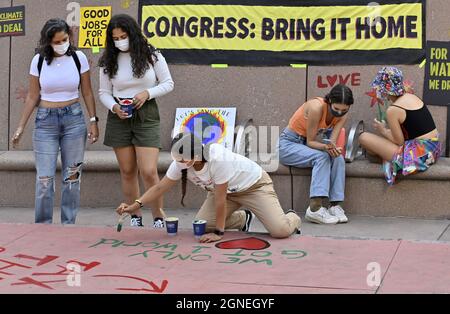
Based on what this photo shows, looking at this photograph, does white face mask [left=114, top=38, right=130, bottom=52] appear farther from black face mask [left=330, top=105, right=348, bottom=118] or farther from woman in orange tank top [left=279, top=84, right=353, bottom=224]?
black face mask [left=330, top=105, right=348, bottom=118]

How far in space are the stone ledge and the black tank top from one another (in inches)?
13.3

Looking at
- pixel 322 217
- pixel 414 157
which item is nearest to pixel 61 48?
pixel 322 217

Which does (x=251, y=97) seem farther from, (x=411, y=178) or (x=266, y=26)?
(x=411, y=178)

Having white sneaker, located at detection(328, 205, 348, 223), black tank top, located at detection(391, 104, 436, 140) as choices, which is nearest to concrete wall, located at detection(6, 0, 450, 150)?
black tank top, located at detection(391, 104, 436, 140)

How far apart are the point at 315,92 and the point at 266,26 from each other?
2.78ft

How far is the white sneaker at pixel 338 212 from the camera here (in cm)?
741

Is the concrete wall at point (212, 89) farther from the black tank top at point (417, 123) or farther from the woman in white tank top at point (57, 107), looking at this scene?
the woman in white tank top at point (57, 107)

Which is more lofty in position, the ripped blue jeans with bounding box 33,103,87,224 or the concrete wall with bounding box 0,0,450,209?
the concrete wall with bounding box 0,0,450,209

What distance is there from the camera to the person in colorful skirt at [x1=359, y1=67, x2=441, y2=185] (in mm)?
7372

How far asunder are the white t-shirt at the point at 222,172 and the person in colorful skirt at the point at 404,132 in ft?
5.26

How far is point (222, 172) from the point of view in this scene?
602 cm

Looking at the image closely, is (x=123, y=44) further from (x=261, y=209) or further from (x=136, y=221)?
(x=261, y=209)

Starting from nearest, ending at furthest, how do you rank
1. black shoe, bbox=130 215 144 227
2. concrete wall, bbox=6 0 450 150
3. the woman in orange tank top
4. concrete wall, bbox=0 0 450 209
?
black shoe, bbox=130 215 144 227, the woman in orange tank top, concrete wall, bbox=0 0 450 209, concrete wall, bbox=6 0 450 150

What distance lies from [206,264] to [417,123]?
9.06 feet
